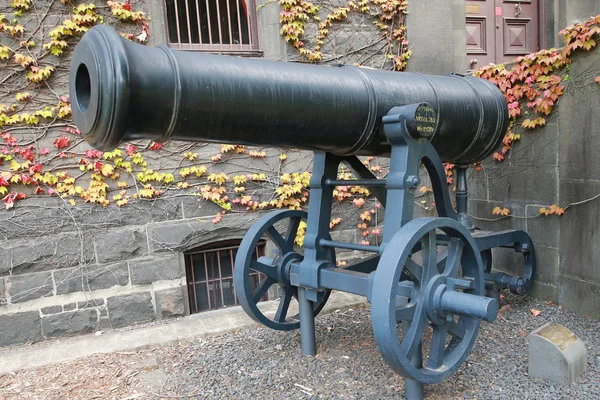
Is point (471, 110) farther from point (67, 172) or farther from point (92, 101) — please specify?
point (67, 172)

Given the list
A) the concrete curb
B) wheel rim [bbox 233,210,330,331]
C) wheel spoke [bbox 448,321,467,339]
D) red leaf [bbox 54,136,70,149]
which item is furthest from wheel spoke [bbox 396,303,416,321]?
red leaf [bbox 54,136,70,149]

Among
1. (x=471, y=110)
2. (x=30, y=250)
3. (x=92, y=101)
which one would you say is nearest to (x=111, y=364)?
(x=30, y=250)

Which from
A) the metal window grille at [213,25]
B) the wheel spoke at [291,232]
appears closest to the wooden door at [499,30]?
the metal window grille at [213,25]

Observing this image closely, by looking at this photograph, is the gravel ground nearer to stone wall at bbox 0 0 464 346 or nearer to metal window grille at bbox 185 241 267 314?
stone wall at bbox 0 0 464 346

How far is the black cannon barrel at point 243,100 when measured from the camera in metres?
1.79

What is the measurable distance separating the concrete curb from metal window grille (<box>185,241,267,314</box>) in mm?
348

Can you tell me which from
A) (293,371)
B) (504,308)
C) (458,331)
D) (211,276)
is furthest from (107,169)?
(504,308)

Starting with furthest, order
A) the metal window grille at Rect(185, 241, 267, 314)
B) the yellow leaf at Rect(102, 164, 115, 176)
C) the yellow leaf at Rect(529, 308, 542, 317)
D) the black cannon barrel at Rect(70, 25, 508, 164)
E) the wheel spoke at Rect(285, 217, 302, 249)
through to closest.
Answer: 1. the metal window grille at Rect(185, 241, 267, 314)
2. the yellow leaf at Rect(102, 164, 115, 176)
3. the yellow leaf at Rect(529, 308, 542, 317)
4. the wheel spoke at Rect(285, 217, 302, 249)
5. the black cannon barrel at Rect(70, 25, 508, 164)

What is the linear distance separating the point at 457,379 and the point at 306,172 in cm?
254

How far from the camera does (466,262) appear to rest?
2652 mm

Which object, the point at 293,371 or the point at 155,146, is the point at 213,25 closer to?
the point at 155,146

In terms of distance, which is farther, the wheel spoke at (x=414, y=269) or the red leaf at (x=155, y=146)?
the red leaf at (x=155, y=146)

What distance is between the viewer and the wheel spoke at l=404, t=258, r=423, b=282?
237 cm

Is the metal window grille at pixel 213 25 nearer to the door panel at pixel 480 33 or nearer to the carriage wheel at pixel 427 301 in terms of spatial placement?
the door panel at pixel 480 33
